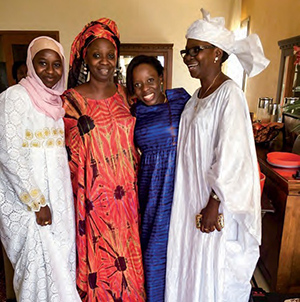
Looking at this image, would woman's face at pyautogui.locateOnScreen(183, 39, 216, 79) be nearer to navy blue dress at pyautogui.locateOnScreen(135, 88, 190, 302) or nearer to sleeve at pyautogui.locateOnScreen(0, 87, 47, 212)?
navy blue dress at pyautogui.locateOnScreen(135, 88, 190, 302)

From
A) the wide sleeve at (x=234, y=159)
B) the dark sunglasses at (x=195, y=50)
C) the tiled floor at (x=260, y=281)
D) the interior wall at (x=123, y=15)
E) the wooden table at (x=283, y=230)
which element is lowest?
the tiled floor at (x=260, y=281)

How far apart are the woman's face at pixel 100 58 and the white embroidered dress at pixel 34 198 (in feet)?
0.99

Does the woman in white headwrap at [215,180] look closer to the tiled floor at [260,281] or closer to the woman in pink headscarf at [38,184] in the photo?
the woman in pink headscarf at [38,184]

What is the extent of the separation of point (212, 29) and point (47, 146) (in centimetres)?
84

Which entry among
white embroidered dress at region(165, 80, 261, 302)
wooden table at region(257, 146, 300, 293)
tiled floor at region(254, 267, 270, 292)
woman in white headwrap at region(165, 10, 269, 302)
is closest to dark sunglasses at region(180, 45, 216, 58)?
woman in white headwrap at region(165, 10, 269, 302)

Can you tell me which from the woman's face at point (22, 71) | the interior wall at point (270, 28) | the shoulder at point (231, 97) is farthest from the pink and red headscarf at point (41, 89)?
the interior wall at point (270, 28)

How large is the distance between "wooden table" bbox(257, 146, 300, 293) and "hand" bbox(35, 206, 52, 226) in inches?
47.2

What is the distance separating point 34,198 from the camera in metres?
1.18

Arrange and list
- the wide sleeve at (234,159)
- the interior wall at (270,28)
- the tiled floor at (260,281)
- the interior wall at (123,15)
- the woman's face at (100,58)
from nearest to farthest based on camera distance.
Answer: the wide sleeve at (234,159) < the woman's face at (100,58) < the tiled floor at (260,281) < the interior wall at (270,28) < the interior wall at (123,15)

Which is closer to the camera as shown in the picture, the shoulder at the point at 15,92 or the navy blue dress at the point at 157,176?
the shoulder at the point at 15,92

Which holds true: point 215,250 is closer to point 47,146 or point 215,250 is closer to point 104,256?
point 104,256

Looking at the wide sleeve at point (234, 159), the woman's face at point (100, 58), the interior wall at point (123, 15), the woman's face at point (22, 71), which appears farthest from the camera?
the interior wall at point (123, 15)

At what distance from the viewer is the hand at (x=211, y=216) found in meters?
1.13

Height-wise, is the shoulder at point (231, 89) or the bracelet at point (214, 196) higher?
the shoulder at point (231, 89)
